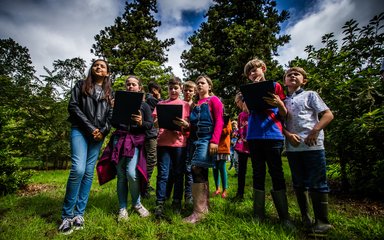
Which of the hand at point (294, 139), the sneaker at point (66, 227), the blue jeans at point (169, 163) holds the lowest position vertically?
the sneaker at point (66, 227)

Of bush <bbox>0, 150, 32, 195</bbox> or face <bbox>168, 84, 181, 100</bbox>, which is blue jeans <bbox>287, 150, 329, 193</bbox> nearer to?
face <bbox>168, 84, 181, 100</bbox>

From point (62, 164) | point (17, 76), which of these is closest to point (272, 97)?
point (17, 76)

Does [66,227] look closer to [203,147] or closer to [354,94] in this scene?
Result: [203,147]

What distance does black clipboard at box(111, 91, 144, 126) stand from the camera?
2.70 m

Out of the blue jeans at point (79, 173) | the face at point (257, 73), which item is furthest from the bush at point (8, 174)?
the face at point (257, 73)

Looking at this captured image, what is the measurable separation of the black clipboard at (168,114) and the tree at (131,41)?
15937 mm

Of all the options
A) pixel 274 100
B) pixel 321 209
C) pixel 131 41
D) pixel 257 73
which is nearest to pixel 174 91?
pixel 257 73

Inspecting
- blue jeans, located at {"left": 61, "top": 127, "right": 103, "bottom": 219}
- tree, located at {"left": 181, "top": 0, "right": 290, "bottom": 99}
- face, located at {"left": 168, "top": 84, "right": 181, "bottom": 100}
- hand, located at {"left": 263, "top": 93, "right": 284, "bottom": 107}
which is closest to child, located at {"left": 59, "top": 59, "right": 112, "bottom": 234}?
blue jeans, located at {"left": 61, "top": 127, "right": 103, "bottom": 219}

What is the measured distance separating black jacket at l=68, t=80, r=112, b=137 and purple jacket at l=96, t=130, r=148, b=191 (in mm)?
241

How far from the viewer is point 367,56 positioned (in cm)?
389

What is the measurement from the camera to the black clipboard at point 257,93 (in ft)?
7.57

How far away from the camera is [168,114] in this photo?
295 cm

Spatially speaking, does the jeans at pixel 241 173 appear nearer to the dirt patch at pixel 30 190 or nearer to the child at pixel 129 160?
the child at pixel 129 160

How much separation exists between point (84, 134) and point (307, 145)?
2.70 m
